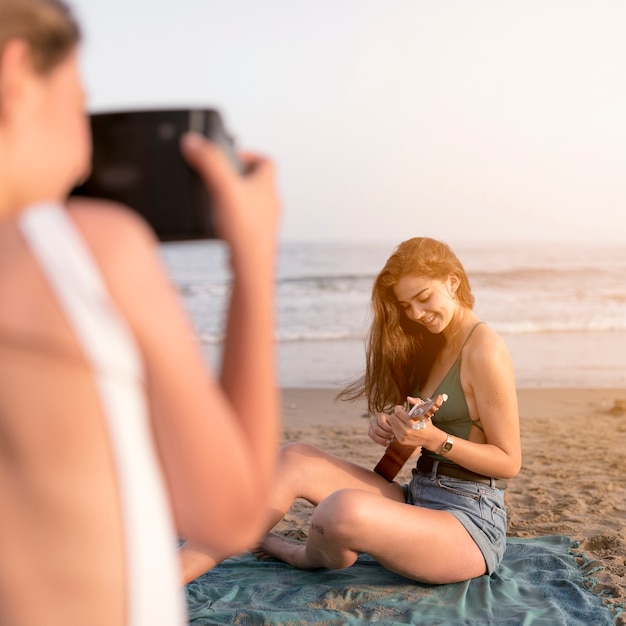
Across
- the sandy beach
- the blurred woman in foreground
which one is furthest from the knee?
the blurred woman in foreground

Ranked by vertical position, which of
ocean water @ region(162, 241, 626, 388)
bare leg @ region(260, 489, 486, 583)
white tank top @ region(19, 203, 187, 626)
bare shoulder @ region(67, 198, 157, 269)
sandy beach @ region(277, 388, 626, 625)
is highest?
bare shoulder @ region(67, 198, 157, 269)

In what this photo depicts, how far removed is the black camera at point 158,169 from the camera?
3.45 ft

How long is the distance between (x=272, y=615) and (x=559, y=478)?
9.53 ft

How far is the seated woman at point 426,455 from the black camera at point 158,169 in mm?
2396

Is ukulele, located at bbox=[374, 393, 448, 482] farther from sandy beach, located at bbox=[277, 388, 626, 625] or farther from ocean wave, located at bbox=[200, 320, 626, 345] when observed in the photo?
ocean wave, located at bbox=[200, 320, 626, 345]

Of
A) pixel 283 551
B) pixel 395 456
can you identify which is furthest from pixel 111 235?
pixel 283 551

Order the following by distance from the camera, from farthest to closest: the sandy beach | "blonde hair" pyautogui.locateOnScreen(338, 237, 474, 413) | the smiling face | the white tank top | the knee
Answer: the sandy beach
"blonde hair" pyautogui.locateOnScreen(338, 237, 474, 413)
the smiling face
the knee
the white tank top

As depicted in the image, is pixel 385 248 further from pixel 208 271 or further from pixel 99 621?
pixel 99 621

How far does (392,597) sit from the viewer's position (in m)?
3.46

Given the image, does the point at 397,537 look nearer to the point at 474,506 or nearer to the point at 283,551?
the point at 474,506

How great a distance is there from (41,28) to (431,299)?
3067 millimetres

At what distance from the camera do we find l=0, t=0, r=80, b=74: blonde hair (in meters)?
0.90

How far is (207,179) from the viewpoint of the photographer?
102 centimetres

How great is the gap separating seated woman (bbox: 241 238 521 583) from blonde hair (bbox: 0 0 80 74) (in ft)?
8.52
